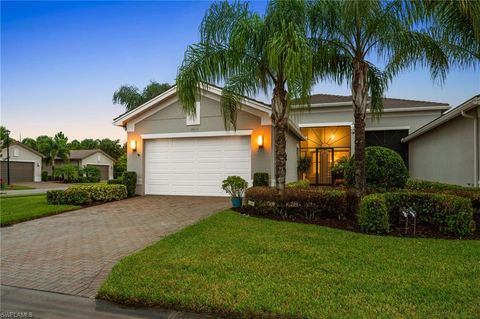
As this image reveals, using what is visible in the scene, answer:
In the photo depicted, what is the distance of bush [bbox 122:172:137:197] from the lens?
1361 cm

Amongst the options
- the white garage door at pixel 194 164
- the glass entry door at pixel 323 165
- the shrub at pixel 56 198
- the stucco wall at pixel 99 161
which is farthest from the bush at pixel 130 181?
the stucco wall at pixel 99 161

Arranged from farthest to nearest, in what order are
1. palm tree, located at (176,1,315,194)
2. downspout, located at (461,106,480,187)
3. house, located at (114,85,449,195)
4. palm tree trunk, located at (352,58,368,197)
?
house, located at (114,85,449,195)
downspout, located at (461,106,480,187)
palm tree, located at (176,1,315,194)
palm tree trunk, located at (352,58,368,197)

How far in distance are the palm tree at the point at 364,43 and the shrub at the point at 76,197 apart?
9.74m

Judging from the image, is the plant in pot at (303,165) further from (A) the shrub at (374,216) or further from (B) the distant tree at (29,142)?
(B) the distant tree at (29,142)

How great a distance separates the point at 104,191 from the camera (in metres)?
12.3

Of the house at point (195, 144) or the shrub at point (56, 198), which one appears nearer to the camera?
the shrub at point (56, 198)

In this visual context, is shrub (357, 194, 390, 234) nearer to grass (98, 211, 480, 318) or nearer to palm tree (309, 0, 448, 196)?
grass (98, 211, 480, 318)

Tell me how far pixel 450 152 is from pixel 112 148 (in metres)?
58.2

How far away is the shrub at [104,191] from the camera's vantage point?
11.8 metres

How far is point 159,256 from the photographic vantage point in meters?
5.00

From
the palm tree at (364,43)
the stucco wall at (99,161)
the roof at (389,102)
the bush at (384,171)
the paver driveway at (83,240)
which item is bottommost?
the paver driveway at (83,240)

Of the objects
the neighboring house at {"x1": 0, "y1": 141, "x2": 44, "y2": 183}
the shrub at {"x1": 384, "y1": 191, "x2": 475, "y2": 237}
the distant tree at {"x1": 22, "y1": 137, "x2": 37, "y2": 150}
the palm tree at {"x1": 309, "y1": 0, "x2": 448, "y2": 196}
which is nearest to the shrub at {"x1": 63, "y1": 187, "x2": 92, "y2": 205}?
the palm tree at {"x1": 309, "y1": 0, "x2": 448, "y2": 196}

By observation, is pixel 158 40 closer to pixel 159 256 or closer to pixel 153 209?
pixel 153 209

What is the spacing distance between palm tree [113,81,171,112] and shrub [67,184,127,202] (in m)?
24.4
